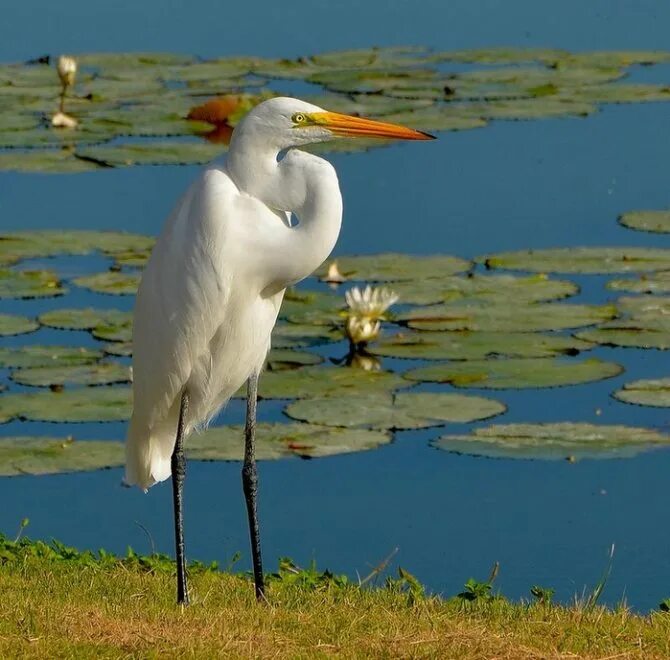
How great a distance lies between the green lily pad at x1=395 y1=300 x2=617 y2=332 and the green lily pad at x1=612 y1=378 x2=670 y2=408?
62 centimetres

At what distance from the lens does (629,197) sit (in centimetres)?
987

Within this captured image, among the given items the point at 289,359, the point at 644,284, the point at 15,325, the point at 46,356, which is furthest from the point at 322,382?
the point at 644,284

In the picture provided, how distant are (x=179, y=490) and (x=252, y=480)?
0.78 feet

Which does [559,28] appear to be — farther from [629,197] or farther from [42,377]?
[42,377]

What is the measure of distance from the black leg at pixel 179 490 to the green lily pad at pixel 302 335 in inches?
99.6

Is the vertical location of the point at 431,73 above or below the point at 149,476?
above

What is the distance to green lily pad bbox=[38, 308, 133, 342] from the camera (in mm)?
7422

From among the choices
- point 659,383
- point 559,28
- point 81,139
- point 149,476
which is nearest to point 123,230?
point 81,139

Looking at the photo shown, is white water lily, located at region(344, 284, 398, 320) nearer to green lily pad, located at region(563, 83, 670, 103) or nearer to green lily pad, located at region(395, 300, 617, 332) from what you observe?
green lily pad, located at region(395, 300, 617, 332)

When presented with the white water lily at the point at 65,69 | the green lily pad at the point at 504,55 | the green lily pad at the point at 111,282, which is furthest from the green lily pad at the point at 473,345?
the green lily pad at the point at 504,55

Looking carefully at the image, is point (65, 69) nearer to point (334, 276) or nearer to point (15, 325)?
point (334, 276)

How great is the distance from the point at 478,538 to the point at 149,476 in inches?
54.4

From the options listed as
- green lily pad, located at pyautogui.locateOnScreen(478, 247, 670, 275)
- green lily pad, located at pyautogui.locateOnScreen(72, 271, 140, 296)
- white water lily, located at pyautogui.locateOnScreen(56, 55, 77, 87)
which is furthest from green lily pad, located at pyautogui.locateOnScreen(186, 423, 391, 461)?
white water lily, located at pyautogui.locateOnScreen(56, 55, 77, 87)

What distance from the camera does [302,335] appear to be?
7.40 meters
